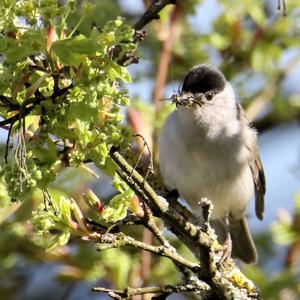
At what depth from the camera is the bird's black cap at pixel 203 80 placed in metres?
4.40

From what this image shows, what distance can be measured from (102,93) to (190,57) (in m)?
3.54

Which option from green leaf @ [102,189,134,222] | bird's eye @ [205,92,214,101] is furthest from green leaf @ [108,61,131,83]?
bird's eye @ [205,92,214,101]

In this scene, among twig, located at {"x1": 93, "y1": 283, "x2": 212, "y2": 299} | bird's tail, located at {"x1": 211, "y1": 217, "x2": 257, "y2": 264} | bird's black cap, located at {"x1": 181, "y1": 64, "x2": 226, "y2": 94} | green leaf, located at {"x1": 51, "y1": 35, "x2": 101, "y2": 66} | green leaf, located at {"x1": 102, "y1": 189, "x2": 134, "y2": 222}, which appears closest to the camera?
green leaf, located at {"x1": 51, "y1": 35, "x2": 101, "y2": 66}

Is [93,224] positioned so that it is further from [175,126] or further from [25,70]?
[175,126]

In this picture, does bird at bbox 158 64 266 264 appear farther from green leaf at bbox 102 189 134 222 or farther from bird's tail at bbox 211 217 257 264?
green leaf at bbox 102 189 134 222

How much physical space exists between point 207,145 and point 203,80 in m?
0.40

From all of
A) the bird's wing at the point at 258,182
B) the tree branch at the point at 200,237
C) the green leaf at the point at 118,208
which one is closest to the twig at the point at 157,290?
the tree branch at the point at 200,237

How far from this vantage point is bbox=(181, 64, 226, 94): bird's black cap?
14.4 ft

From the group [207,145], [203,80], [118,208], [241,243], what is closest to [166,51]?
[203,80]

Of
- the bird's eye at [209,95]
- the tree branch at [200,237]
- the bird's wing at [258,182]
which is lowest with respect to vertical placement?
the tree branch at [200,237]

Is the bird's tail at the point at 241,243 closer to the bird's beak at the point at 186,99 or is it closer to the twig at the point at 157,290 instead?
the bird's beak at the point at 186,99

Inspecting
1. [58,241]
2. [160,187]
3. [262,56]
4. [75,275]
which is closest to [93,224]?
[58,241]

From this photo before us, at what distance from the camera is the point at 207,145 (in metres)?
4.62

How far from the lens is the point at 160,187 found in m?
3.39
